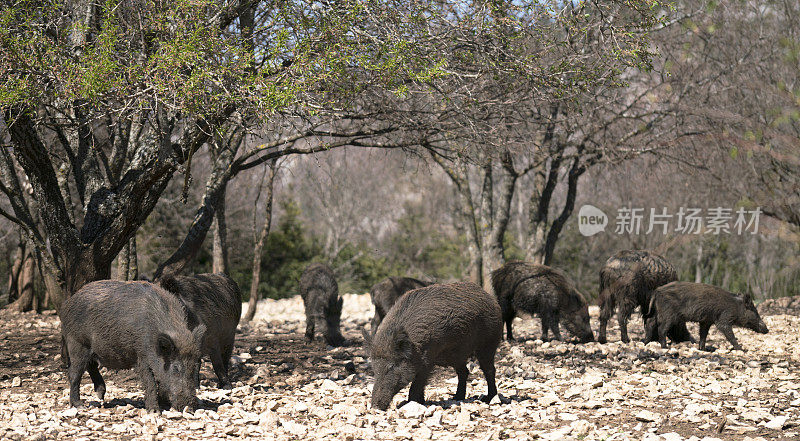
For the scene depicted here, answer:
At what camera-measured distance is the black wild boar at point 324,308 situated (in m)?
11.2

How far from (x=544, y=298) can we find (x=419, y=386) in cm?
502

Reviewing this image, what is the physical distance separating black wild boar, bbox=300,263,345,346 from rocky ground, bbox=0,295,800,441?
52 cm

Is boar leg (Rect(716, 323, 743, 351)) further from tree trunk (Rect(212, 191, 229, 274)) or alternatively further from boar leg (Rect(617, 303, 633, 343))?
tree trunk (Rect(212, 191, 229, 274))

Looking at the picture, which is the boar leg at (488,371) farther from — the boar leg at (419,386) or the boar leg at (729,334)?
the boar leg at (729,334)

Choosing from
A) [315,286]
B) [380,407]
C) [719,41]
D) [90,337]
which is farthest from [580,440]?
[719,41]

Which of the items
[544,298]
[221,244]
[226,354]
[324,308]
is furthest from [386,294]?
[226,354]

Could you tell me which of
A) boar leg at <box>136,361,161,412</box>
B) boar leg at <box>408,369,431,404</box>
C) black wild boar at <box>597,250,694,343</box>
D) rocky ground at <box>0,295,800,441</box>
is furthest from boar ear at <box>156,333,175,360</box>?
black wild boar at <box>597,250,694,343</box>

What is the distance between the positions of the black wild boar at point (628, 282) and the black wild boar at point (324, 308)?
3.83m

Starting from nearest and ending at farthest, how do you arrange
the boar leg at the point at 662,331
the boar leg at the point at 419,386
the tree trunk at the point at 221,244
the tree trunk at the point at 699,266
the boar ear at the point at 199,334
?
the boar ear at the point at 199,334 < the boar leg at the point at 419,386 < the boar leg at the point at 662,331 < the tree trunk at the point at 221,244 < the tree trunk at the point at 699,266

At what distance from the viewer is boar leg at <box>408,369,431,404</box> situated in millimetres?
6789

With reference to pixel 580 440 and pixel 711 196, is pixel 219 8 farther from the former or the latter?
pixel 711 196

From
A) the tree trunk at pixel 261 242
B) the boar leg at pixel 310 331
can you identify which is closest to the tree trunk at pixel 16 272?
the tree trunk at pixel 261 242

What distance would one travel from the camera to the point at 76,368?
6562 millimetres

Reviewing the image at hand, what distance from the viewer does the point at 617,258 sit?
1181cm
